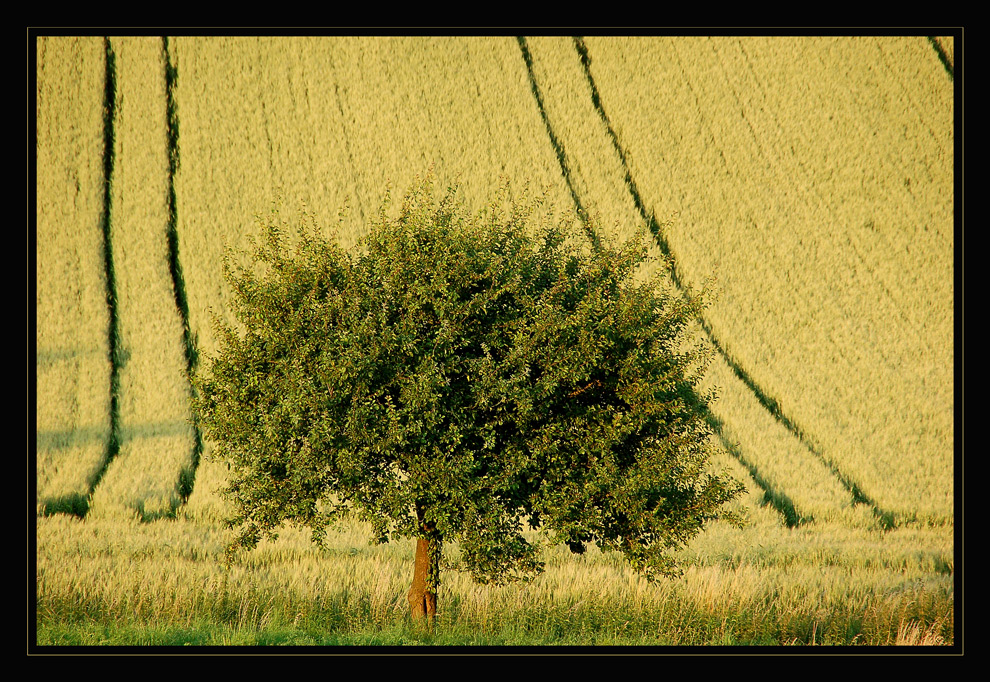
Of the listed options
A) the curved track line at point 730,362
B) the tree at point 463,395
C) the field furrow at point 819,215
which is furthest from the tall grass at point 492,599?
the field furrow at point 819,215

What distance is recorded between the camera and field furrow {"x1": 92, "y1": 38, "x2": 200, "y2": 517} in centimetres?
1936

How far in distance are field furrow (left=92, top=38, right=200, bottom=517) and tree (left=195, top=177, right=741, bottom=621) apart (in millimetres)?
5855

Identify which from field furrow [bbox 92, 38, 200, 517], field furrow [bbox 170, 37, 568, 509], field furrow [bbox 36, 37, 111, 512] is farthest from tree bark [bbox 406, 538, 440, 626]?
field furrow [bbox 170, 37, 568, 509]

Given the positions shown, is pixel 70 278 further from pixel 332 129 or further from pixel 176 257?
pixel 332 129

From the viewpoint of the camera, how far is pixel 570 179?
28812 millimetres

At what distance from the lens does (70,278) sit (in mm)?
24906

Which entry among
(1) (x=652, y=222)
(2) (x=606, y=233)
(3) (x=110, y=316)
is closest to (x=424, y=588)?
(2) (x=606, y=233)

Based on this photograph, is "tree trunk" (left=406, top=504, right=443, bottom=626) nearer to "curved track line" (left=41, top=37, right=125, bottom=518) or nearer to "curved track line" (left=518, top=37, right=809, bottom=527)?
"curved track line" (left=518, top=37, right=809, bottom=527)
